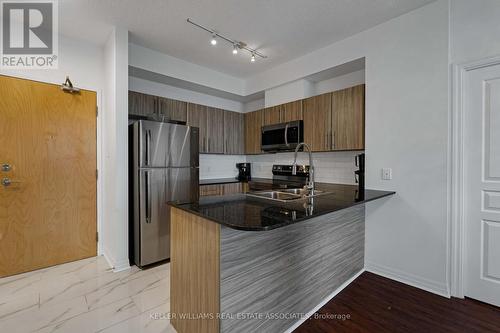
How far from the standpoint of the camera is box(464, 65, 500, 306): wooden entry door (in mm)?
1903

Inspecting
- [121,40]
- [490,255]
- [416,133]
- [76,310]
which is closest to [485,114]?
[416,133]

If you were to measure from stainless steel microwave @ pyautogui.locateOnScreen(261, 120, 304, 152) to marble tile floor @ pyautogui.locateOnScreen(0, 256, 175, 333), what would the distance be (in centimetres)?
229

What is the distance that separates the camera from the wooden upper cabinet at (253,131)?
3947mm

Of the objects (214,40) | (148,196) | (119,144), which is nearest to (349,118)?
(214,40)

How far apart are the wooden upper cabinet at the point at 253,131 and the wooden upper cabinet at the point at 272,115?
3.8 inches

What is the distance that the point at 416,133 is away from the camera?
87.5 inches

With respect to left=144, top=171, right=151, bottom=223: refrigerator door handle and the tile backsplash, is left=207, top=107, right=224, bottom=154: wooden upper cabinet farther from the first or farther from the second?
left=144, top=171, right=151, bottom=223: refrigerator door handle

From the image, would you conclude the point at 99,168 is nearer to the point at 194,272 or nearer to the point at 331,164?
the point at 194,272

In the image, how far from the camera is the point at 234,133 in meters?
4.13

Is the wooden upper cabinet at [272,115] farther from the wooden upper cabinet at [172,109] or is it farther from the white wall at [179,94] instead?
the wooden upper cabinet at [172,109]

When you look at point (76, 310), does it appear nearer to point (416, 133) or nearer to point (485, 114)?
point (416, 133)

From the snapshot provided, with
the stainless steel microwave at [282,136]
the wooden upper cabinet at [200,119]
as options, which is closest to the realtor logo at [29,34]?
the wooden upper cabinet at [200,119]

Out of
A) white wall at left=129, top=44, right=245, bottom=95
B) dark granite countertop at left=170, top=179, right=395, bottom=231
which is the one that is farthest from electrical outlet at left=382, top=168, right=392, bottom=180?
white wall at left=129, top=44, right=245, bottom=95

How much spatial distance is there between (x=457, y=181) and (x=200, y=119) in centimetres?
328
